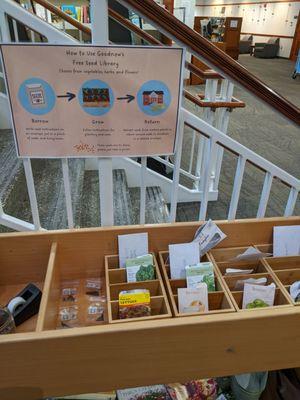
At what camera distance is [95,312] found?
100 cm

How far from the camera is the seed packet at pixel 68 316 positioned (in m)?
0.96

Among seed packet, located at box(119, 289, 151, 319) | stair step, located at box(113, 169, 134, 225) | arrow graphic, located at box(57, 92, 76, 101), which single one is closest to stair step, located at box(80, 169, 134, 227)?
stair step, located at box(113, 169, 134, 225)

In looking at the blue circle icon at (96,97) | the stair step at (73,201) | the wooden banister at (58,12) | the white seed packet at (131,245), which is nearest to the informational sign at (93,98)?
the blue circle icon at (96,97)

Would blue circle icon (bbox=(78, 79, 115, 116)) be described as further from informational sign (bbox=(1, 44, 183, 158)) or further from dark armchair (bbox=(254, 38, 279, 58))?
dark armchair (bbox=(254, 38, 279, 58))

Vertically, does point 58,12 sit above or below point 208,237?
above

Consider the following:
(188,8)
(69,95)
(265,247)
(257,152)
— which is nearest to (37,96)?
(69,95)

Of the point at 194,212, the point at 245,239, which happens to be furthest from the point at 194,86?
the point at 245,239

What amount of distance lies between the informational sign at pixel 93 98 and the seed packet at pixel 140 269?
356mm

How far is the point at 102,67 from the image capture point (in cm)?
84

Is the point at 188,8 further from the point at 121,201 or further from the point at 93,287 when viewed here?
the point at 93,287

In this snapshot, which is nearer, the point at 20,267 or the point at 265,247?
the point at 20,267

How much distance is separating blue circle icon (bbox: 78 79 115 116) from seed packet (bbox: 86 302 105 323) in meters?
0.61

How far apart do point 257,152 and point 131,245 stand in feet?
10.5

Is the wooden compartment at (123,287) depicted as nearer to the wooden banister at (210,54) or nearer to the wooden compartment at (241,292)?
the wooden compartment at (241,292)
